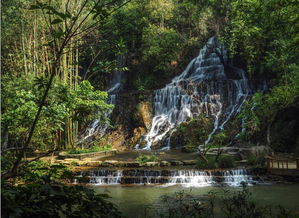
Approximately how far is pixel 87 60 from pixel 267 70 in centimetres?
1854

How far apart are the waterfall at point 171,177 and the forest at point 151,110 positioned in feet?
0.15

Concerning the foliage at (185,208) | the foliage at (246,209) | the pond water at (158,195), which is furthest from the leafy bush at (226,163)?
the foliage at (246,209)

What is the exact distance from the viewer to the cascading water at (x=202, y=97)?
25.8 m

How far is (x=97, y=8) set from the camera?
102 inches

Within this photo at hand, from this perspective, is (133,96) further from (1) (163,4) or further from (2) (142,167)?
(2) (142,167)

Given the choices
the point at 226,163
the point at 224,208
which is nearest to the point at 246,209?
the point at 224,208

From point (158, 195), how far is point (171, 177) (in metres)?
2.76

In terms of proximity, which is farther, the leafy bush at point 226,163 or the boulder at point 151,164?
the boulder at point 151,164

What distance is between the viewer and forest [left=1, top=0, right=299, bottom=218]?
310 cm

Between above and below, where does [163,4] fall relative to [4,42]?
above

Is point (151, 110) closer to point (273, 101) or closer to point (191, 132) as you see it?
point (191, 132)

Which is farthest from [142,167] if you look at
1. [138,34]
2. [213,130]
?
[138,34]

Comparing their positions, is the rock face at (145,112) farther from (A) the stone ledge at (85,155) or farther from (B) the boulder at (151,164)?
(B) the boulder at (151,164)

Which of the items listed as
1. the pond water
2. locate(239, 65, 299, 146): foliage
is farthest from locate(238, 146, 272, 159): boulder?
the pond water
